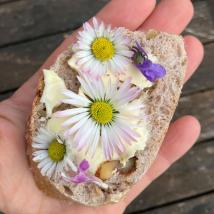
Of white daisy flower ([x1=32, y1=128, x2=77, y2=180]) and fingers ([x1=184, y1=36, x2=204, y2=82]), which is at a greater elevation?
white daisy flower ([x1=32, y1=128, x2=77, y2=180])

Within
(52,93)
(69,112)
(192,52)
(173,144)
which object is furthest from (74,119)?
(192,52)

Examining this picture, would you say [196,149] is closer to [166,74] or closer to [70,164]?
[166,74]

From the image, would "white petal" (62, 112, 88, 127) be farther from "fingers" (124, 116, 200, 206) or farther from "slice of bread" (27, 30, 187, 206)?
"fingers" (124, 116, 200, 206)

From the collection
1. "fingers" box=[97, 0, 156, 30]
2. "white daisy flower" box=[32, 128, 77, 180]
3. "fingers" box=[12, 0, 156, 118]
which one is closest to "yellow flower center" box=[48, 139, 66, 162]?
"white daisy flower" box=[32, 128, 77, 180]

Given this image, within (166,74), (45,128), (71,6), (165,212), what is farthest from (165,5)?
(165,212)

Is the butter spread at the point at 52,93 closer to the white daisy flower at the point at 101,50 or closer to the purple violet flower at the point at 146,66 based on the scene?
the white daisy flower at the point at 101,50

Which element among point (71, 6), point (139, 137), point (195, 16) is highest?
point (139, 137)
